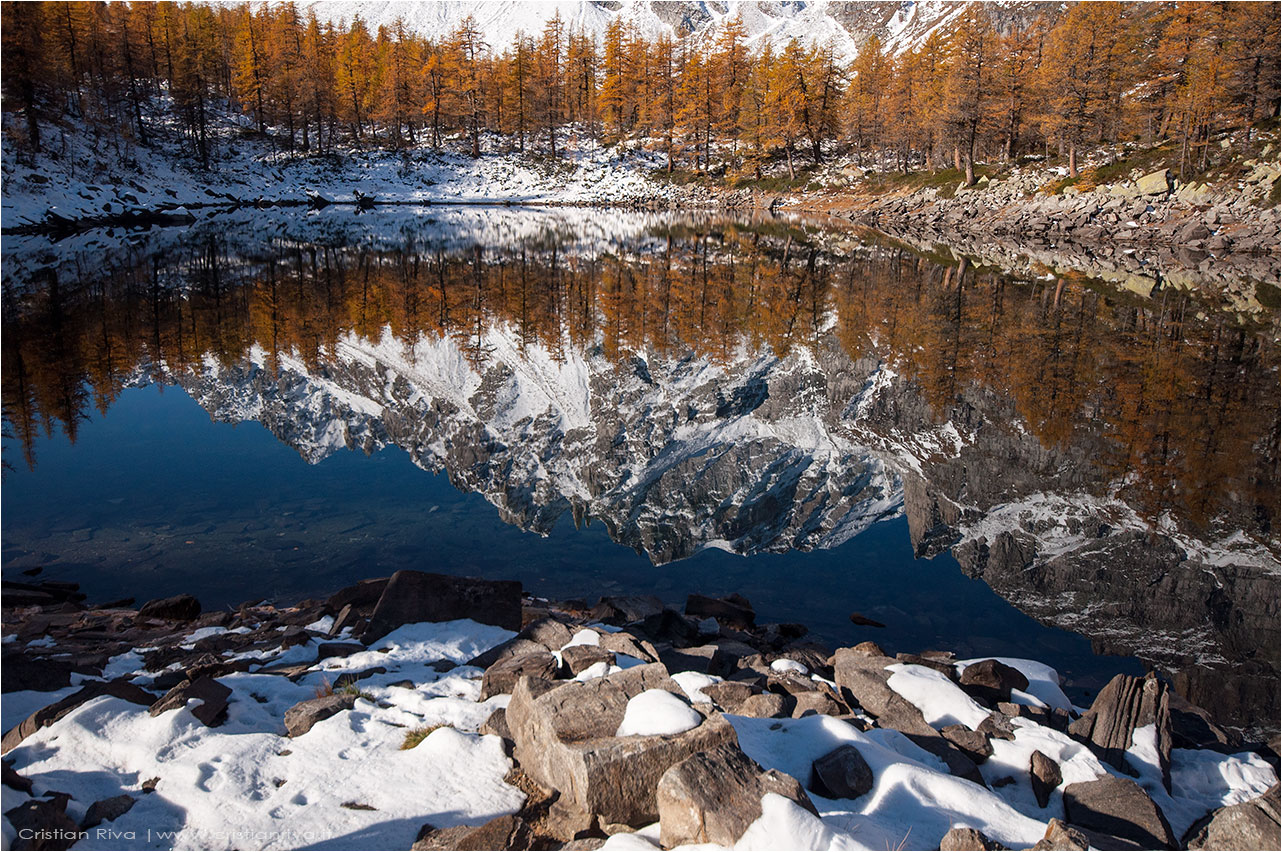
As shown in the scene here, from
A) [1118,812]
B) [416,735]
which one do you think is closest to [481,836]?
[416,735]

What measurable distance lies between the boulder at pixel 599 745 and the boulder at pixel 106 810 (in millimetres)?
2304

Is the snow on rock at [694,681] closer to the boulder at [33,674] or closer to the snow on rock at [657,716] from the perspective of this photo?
the snow on rock at [657,716]

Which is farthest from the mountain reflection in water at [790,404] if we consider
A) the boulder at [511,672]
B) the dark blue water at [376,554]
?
the boulder at [511,672]

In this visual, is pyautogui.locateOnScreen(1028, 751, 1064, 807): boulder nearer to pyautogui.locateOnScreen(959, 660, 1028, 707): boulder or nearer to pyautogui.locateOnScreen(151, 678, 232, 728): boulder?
pyautogui.locateOnScreen(959, 660, 1028, 707): boulder

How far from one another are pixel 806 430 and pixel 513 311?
13.4m

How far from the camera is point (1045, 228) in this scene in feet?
163

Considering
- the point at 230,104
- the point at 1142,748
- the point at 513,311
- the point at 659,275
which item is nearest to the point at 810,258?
the point at 659,275

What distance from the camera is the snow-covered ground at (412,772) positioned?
4379mm

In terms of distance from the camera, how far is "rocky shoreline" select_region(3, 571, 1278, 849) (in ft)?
14.3

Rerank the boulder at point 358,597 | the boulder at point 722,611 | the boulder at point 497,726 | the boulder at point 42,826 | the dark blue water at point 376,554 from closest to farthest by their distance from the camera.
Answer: the boulder at point 42,826
the boulder at point 497,726
the boulder at point 358,597
the boulder at point 722,611
the dark blue water at point 376,554

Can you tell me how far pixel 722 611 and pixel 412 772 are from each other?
5.19 meters

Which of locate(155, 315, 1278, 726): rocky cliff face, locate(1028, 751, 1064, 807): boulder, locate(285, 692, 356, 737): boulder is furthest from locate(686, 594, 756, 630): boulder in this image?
locate(285, 692, 356, 737): boulder

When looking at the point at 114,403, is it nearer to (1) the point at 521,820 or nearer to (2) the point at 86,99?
(1) the point at 521,820

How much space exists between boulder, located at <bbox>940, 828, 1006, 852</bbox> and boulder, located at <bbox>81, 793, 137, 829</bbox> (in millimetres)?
4669
